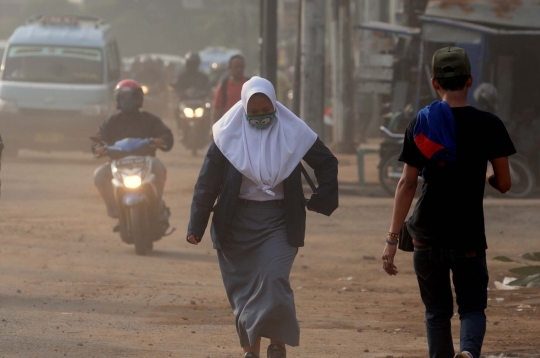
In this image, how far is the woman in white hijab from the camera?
18.2ft

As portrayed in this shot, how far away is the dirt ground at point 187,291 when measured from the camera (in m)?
6.39

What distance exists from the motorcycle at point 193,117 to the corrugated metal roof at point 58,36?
82.5 inches

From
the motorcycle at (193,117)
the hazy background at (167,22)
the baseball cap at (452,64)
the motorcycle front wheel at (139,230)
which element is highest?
the baseball cap at (452,64)

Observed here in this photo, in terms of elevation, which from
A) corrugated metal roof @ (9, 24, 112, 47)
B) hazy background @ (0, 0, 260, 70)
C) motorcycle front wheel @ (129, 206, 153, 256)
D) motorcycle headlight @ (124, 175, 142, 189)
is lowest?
hazy background @ (0, 0, 260, 70)

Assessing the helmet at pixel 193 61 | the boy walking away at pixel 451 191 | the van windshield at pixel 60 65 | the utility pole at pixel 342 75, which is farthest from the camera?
the utility pole at pixel 342 75

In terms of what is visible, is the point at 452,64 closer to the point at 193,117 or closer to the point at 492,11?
the point at 492,11

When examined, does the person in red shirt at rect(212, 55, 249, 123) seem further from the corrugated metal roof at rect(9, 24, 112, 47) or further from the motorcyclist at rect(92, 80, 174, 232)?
the corrugated metal roof at rect(9, 24, 112, 47)

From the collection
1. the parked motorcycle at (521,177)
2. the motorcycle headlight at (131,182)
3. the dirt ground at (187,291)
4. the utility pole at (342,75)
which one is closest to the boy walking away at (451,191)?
the dirt ground at (187,291)

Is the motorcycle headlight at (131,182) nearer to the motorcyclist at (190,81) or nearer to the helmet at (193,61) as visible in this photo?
the helmet at (193,61)

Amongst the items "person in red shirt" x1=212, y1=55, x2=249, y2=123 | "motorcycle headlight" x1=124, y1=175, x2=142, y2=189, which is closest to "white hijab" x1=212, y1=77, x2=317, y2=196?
"motorcycle headlight" x1=124, y1=175, x2=142, y2=189

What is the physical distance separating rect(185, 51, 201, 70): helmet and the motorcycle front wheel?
11089mm

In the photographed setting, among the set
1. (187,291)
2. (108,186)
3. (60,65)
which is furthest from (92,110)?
(187,291)

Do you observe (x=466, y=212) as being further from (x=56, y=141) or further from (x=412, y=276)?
(x=56, y=141)

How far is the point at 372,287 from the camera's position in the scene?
8.90m
